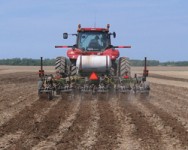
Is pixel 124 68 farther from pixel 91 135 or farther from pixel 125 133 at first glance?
pixel 91 135

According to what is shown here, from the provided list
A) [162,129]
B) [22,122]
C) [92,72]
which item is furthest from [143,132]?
[92,72]

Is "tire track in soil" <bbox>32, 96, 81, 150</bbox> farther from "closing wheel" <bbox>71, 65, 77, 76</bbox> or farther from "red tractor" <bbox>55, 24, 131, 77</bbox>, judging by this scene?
"closing wheel" <bbox>71, 65, 77, 76</bbox>

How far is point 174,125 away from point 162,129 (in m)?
0.59

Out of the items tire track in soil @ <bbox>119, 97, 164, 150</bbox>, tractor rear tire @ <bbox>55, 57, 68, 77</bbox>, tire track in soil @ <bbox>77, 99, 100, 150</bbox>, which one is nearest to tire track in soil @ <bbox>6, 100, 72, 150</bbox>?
tire track in soil @ <bbox>77, 99, 100, 150</bbox>

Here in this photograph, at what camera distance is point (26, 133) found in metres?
8.27

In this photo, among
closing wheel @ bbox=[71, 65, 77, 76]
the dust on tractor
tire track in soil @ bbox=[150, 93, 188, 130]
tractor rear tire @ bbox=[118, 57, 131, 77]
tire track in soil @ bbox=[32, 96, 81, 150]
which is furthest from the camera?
tractor rear tire @ bbox=[118, 57, 131, 77]

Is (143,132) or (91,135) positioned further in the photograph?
(143,132)

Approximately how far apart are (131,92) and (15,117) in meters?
5.68

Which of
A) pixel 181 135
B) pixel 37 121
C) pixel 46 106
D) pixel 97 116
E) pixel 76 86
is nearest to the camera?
pixel 181 135

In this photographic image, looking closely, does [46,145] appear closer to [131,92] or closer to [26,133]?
[26,133]

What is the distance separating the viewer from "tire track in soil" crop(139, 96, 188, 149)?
773 centimetres

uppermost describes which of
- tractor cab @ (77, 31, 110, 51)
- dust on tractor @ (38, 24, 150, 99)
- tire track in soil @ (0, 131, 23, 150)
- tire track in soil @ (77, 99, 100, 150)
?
tractor cab @ (77, 31, 110, 51)

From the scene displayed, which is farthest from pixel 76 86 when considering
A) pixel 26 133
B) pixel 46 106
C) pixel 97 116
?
pixel 26 133

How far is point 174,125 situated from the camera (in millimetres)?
9227
